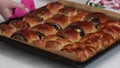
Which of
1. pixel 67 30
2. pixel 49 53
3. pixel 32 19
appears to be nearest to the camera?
pixel 49 53

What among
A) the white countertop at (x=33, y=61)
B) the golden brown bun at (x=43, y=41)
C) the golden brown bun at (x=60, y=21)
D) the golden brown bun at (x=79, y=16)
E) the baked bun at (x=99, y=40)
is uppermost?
the golden brown bun at (x=43, y=41)

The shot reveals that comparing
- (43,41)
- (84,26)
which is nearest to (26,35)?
(43,41)

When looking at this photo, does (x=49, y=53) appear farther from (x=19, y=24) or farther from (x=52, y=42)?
(x=19, y=24)

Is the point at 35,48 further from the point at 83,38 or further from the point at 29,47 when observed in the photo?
the point at 83,38

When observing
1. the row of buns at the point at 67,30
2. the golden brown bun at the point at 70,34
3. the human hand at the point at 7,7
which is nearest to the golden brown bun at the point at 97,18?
the row of buns at the point at 67,30

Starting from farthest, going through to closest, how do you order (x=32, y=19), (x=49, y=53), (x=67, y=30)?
(x=32, y=19)
(x=67, y=30)
(x=49, y=53)

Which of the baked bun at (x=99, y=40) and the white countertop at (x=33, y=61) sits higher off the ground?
the baked bun at (x=99, y=40)

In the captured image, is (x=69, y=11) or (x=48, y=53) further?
(x=69, y=11)

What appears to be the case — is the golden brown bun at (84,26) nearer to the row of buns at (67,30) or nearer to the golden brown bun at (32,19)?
the row of buns at (67,30)
